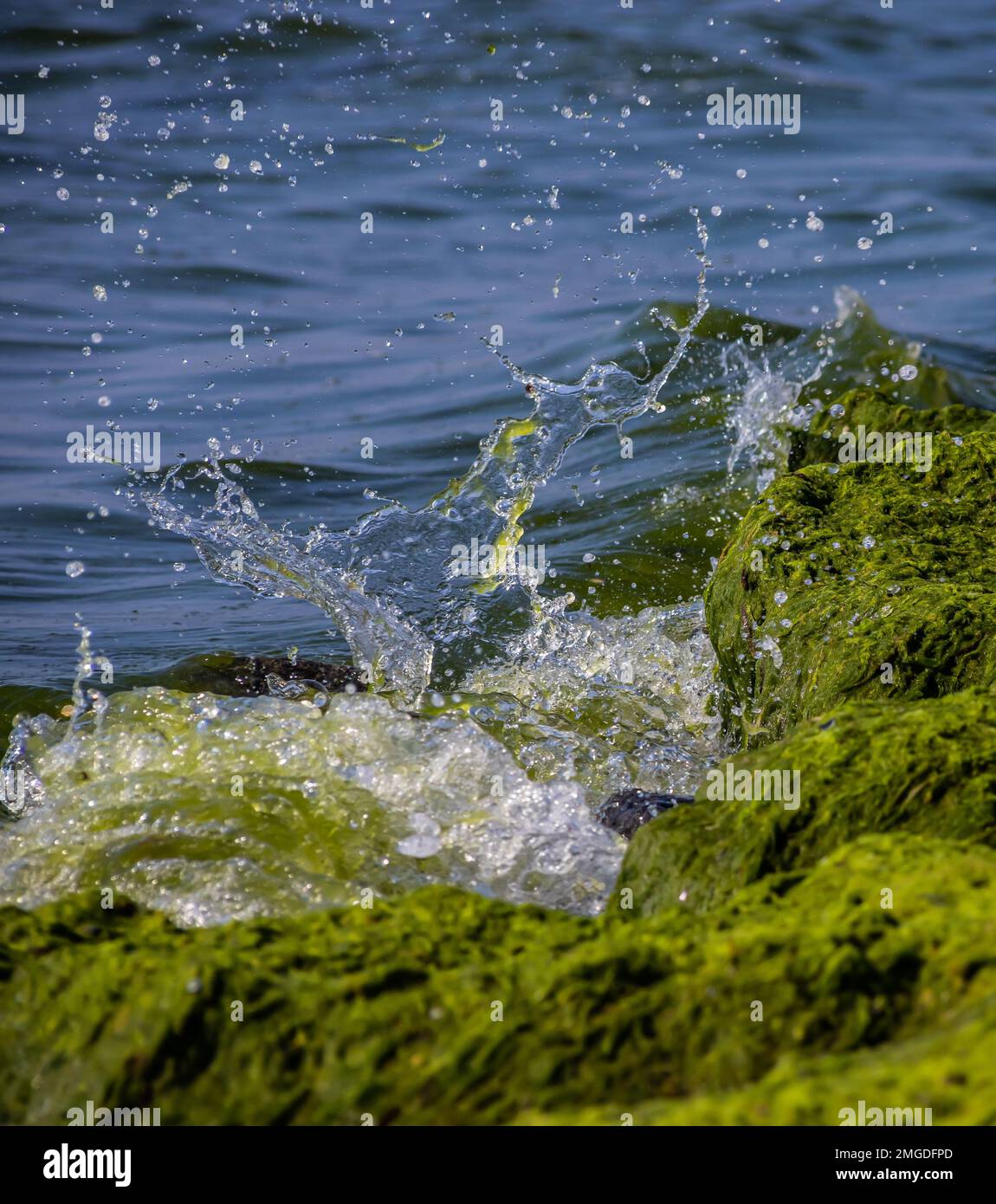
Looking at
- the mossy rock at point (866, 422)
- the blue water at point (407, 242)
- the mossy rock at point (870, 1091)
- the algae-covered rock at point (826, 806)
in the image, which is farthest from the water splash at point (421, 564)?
the mossy rock at point (870, 1091)

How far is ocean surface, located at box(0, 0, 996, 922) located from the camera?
19.7 feet

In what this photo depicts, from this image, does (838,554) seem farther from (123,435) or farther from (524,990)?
(123,435)

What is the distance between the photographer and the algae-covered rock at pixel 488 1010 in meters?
1.97

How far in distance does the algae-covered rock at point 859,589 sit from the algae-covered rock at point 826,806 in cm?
70

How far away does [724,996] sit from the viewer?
201cm

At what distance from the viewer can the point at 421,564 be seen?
6.48 m

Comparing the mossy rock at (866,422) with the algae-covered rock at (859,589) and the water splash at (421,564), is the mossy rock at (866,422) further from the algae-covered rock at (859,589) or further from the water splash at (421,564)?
the water splash at (421,564)

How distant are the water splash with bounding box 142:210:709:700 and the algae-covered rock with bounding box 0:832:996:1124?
330 cm

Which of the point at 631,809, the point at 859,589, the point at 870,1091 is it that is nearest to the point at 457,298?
the point at 859,589

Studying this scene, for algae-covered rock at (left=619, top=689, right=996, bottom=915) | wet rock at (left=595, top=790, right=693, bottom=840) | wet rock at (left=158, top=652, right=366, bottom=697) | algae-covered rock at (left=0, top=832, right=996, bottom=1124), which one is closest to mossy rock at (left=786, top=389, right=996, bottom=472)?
wet rock at (left=158, top=652, right=366, bottom=697)

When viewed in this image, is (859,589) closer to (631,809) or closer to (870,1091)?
(631,809)

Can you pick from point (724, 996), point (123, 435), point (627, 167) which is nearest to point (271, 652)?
point (123, 435)

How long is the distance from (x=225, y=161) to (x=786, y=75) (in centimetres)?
787
